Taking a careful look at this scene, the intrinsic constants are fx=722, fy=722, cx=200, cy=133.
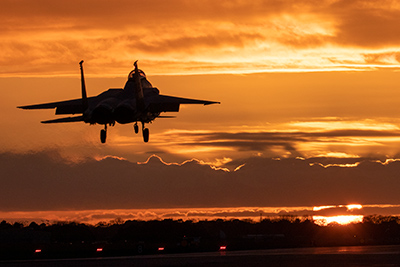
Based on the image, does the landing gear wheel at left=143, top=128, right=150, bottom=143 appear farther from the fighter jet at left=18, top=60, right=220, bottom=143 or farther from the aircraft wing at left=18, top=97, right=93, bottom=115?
the aircraft wing at left=18, top=97, right=93, bottom=115

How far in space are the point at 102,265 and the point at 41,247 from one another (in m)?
59.6

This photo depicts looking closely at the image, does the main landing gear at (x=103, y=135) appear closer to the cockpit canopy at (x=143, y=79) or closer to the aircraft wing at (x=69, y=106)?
the aircraft wing at (x=69, y=106)

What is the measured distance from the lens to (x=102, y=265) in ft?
285

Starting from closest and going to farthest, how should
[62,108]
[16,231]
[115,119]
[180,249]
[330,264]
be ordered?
[115,119] < [62,108] < [330,264] < [180,249] < [16,231]

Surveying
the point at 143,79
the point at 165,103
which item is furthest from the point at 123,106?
the point at 143,79

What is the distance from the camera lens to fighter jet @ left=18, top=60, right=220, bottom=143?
231 ft

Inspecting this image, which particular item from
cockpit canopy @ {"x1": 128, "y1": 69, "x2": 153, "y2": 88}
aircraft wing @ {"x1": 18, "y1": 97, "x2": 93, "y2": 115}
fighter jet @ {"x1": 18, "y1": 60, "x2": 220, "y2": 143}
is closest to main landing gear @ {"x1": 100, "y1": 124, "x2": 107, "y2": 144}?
fighter jet @ {"x1": 18, "y1": 60, "x2": 220, "y2": 143}

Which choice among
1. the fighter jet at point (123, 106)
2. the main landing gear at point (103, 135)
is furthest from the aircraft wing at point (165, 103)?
the main landing gear at point (103, 135)

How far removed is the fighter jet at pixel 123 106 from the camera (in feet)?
231

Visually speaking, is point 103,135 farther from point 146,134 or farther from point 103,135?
point 146,134

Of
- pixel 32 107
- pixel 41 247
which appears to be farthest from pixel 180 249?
pixel 32 107

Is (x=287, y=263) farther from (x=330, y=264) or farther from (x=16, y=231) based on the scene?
(x=16, y=231)

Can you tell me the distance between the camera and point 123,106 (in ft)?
231

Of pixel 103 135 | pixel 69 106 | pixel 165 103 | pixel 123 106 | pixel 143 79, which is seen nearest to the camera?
pixel 123 106
